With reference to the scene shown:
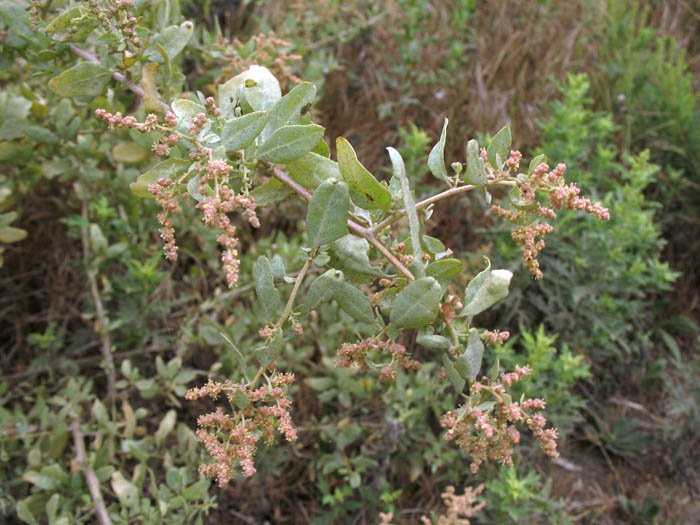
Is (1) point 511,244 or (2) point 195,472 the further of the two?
(1) point 511,244

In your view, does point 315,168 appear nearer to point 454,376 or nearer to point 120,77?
point 454,376

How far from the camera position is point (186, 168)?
3.39 feet

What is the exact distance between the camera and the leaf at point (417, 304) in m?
0.84

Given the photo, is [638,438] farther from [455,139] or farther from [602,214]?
[602,214]

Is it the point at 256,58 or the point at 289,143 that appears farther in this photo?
the point at 256,58

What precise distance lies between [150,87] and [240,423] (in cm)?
63

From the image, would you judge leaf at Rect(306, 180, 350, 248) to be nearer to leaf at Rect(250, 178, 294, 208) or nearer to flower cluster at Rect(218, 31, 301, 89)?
leaf at Rect(250, 178, 294, 208)

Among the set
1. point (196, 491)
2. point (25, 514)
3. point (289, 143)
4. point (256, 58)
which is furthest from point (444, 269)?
point (25, 514)

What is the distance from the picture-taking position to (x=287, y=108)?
39.3 inches

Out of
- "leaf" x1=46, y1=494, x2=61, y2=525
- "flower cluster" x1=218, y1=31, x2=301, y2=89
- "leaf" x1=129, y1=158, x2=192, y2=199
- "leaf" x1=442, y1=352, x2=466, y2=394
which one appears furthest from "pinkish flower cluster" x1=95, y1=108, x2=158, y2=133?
"leaf" x1=46, y1=494, x2=61, y2=525

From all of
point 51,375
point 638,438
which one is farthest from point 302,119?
point 638,438

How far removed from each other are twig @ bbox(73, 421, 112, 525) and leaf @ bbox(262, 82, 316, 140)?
1103mm

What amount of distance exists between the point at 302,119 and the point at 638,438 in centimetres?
201

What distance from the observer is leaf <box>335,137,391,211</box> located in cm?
93
